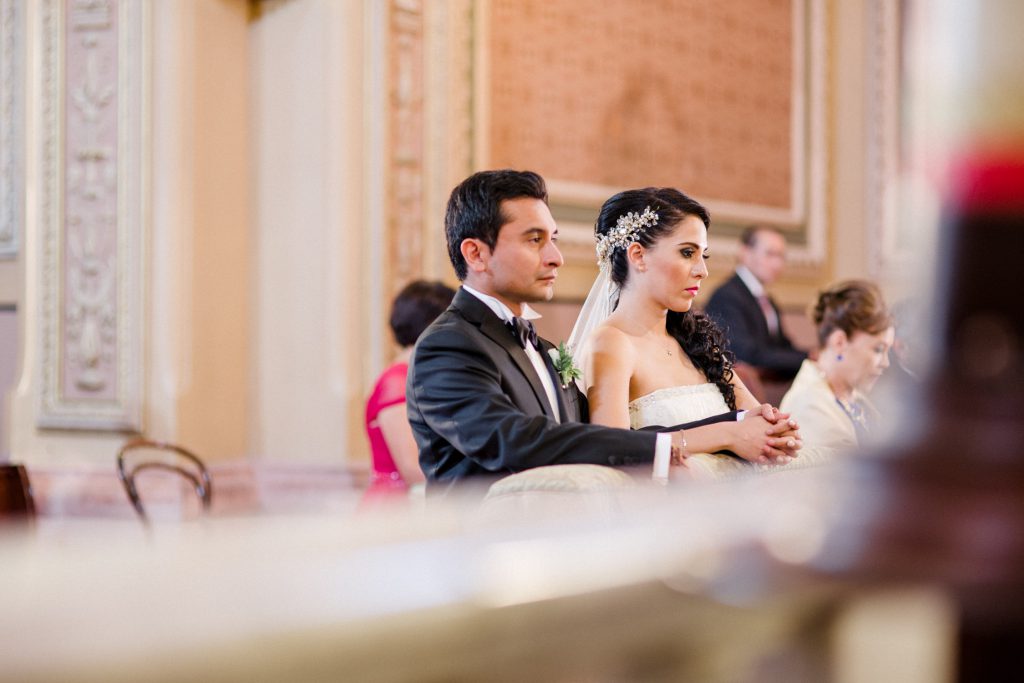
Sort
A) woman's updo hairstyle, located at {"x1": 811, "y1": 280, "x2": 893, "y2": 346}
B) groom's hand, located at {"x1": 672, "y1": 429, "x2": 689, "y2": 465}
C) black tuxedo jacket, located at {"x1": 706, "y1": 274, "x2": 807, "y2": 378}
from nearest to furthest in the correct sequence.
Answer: groom's hand, located at {"x1": 672, "y1": 429, "x2": 689, "y2": 465} < woman's updo hairstyle, located at {"x1": 811, "y1": 280, "x2": 893, "y2": 346} < black tuxedo jacket, located at {"x1": 706, "y1": 274, "x2": 807, "y2": 378}

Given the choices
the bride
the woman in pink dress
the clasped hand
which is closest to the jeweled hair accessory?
the bride

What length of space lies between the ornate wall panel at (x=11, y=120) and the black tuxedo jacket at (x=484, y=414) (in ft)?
15.8

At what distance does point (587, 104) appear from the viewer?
7.14 meters

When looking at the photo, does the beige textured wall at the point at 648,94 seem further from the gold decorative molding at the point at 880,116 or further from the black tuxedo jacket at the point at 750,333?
the black tuxedo jacket at the point at 750,333

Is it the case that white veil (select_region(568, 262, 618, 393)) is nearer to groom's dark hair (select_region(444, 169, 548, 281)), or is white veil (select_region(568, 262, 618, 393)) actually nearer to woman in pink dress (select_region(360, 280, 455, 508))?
groom's dark hair (select_region(444, 169, 548, 281))

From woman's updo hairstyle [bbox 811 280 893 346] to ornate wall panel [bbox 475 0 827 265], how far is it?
2.53 m

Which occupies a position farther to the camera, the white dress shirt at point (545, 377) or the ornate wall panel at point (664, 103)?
the ornate wall panel at point (664, 103)

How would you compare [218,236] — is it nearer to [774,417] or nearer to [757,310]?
[757,310]

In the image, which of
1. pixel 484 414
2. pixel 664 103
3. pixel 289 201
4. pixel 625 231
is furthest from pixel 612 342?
pixel 664 103

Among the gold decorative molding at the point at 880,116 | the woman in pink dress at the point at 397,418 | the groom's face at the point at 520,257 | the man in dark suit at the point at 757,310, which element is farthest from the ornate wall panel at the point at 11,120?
the gold decorative molding at the point at 880,116

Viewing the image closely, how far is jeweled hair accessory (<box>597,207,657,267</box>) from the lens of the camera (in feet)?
9.61

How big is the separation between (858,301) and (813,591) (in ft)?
13.6

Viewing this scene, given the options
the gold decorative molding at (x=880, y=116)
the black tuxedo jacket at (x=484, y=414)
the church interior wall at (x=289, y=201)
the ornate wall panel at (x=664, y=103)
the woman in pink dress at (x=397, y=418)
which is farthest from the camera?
the gold decorative molding at (x=880, y=116)

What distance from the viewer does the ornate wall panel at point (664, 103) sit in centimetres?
675
